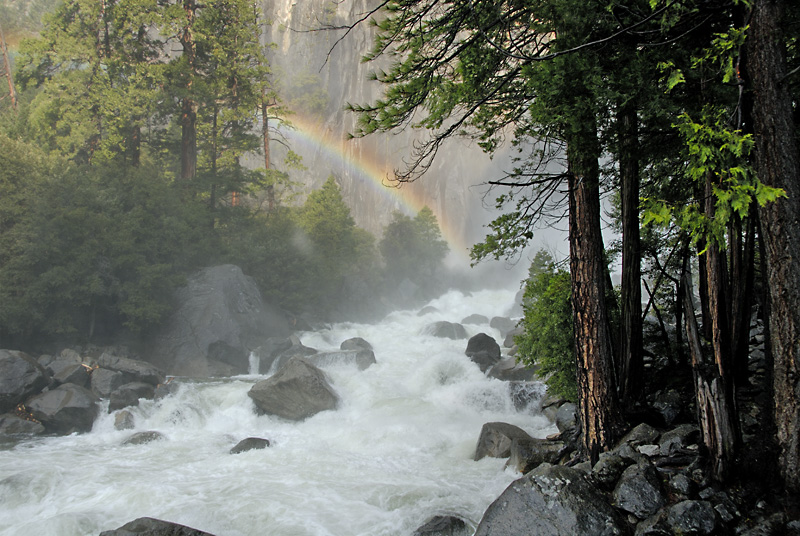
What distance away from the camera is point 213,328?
21.4 metres

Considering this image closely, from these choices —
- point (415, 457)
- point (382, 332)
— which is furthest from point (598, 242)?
point (382, 332)

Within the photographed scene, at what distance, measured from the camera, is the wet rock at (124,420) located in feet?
45.6

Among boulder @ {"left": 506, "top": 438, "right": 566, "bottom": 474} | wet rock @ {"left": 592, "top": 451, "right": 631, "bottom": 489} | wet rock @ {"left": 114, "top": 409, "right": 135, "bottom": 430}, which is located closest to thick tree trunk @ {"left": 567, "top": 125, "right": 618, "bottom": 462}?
wet rock @ {"left": 592, "top": 451, "right": 631, "bottom": 489}

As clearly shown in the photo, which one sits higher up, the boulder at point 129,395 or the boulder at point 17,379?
the boulder at point 17,379

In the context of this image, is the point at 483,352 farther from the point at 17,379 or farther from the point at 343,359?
the point at 17,379

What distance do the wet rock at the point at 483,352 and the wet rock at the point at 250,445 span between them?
30.1 ft

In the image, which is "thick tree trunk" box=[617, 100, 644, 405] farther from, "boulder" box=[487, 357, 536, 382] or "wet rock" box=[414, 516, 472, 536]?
"boulder" box=[487, 357, 536, 382]

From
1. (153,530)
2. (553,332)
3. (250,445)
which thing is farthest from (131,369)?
(553,332)

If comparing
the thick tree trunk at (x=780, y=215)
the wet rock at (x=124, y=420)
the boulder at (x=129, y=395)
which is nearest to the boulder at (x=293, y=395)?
the wet rock at (x=124, y=420)

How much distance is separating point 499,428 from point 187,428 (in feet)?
30.8

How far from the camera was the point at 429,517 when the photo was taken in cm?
728

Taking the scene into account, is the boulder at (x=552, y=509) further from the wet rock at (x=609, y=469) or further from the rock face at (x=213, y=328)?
the rock face at (x=213, y=328)

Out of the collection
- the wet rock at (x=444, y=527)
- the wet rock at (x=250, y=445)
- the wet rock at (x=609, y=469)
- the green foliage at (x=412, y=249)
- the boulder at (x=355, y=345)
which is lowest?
the wet rock at (x=250, y=445)

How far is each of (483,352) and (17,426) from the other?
51.1 ft
